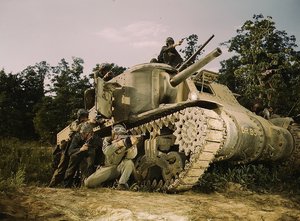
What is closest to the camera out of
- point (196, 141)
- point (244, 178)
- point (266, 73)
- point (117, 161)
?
point (196, 141)

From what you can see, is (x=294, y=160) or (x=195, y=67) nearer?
(x=195, y=67)

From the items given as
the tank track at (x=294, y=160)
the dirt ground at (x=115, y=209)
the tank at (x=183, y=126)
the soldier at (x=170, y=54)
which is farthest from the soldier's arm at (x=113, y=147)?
the tank track at (x=294, y=160)

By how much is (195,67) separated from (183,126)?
1568 mm

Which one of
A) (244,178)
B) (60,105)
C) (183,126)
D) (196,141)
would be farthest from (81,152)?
(60,105)

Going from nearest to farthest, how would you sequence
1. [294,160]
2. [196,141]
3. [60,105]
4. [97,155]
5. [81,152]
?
[196,141], [81,152], [97,155], [294,160], [60,105]

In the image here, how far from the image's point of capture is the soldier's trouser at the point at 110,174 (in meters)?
6.08

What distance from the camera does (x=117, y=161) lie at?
6.35 m

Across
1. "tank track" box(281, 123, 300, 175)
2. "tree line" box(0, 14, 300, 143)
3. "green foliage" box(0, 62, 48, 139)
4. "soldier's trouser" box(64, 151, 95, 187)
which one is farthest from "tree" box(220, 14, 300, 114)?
"green foliage" box(0, 62, 48, 139)

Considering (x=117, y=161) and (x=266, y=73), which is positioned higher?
(x=266, y=73)

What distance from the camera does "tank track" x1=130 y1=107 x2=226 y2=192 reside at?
231 inches

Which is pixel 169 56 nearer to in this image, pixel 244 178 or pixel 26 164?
pixel 244 178

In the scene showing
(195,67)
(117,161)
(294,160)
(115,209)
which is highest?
(195,67)

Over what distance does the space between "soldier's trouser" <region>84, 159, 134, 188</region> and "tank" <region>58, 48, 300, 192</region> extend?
2.10 ft

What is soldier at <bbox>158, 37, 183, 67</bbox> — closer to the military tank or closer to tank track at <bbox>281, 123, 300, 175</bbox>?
the military tank
